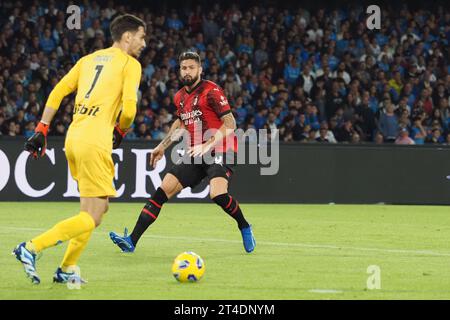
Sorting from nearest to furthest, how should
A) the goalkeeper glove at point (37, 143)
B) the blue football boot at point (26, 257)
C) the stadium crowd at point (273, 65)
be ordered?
1. the blue football boot at point (26, 257)
2. the goalkeeper glove at point (37, 143)
3. the stadium crowd at point (273, 65)

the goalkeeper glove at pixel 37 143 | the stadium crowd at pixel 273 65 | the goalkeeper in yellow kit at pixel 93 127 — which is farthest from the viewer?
the stadium crowd at pixel 273 65

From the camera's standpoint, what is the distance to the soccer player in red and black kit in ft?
34.0

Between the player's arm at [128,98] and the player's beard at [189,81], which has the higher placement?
the player's beard at [189,81]

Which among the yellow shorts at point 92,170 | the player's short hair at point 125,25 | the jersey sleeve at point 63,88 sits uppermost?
the player's short hair at point 125,25

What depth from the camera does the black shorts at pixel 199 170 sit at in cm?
1062

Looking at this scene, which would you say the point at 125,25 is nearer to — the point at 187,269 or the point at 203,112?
the point at 187,269

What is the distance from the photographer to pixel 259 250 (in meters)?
10.8

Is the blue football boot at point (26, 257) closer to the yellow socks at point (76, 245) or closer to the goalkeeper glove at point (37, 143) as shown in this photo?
the yellow socks at point (76, 245)

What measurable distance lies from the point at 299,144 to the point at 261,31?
5818 millimetres

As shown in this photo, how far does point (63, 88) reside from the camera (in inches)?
304

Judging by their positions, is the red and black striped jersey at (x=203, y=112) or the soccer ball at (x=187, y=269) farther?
the red and black striped jersey at (x=203, y=112)

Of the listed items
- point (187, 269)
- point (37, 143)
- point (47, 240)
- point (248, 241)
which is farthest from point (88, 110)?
point (248, 241)

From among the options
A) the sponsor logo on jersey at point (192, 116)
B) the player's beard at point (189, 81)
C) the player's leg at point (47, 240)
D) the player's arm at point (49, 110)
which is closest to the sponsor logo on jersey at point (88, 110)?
the player's arm at point (49, 110)

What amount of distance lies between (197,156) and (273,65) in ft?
42.7
